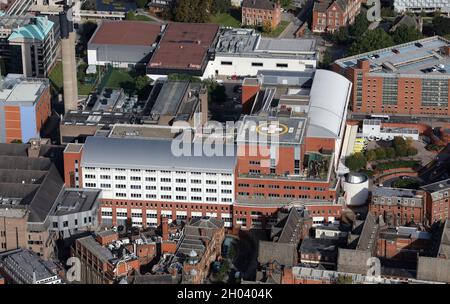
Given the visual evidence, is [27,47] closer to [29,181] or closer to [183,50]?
[183,50]

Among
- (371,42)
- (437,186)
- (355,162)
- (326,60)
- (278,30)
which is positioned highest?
(371,42)

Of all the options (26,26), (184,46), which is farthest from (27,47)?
(184,46)

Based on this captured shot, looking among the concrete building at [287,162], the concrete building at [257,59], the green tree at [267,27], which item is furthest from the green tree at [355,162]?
the green tree at [267,27]

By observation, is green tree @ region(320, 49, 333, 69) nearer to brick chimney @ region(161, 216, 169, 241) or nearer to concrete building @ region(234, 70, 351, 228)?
concrete building @ region(234, 70, 351, 228)

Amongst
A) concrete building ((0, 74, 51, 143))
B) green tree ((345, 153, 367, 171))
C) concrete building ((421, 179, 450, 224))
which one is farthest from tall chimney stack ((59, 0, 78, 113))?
concrete building ((421, 179, 450, 224))

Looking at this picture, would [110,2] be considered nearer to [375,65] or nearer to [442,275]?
[375,65]
